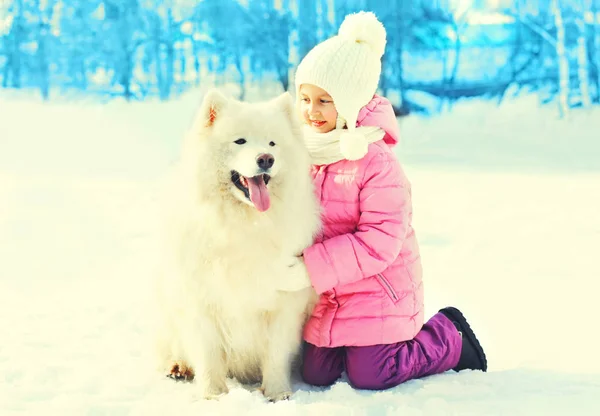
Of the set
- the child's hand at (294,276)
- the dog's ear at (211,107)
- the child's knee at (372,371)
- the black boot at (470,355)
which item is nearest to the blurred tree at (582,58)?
the black boot at (470,355)

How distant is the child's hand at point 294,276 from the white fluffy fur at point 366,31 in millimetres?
1059

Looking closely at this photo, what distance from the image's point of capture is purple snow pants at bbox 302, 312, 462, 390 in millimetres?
2898

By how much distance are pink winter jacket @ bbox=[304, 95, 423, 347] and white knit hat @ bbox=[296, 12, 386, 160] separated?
0.36 ft

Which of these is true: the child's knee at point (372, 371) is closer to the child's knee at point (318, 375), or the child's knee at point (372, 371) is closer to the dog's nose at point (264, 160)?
the child's knee at point (318, 375)

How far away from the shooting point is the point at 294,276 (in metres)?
2.78

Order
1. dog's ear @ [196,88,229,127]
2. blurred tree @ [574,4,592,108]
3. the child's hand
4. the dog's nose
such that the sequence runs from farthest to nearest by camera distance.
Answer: blurred tree @ [574,4,592,108]
the child's hand
dog's ear @ [196,88,229,127]
the dog's nose

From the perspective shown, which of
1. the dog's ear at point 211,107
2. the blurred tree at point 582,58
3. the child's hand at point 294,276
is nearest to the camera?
the dog's ear at point 211,107

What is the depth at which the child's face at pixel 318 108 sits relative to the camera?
→ 297 centimetres

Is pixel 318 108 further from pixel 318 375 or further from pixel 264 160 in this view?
pixel 318 375

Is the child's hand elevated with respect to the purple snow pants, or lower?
elevated

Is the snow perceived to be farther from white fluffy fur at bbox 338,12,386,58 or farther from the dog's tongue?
white fluffy fur at bbox 338,12,386,58

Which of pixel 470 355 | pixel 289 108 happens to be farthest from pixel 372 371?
pixel 289 108

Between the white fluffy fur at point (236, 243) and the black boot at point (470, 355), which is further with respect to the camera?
the black boot at point (470, 355)

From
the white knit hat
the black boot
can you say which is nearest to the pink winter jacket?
the white knit hat
